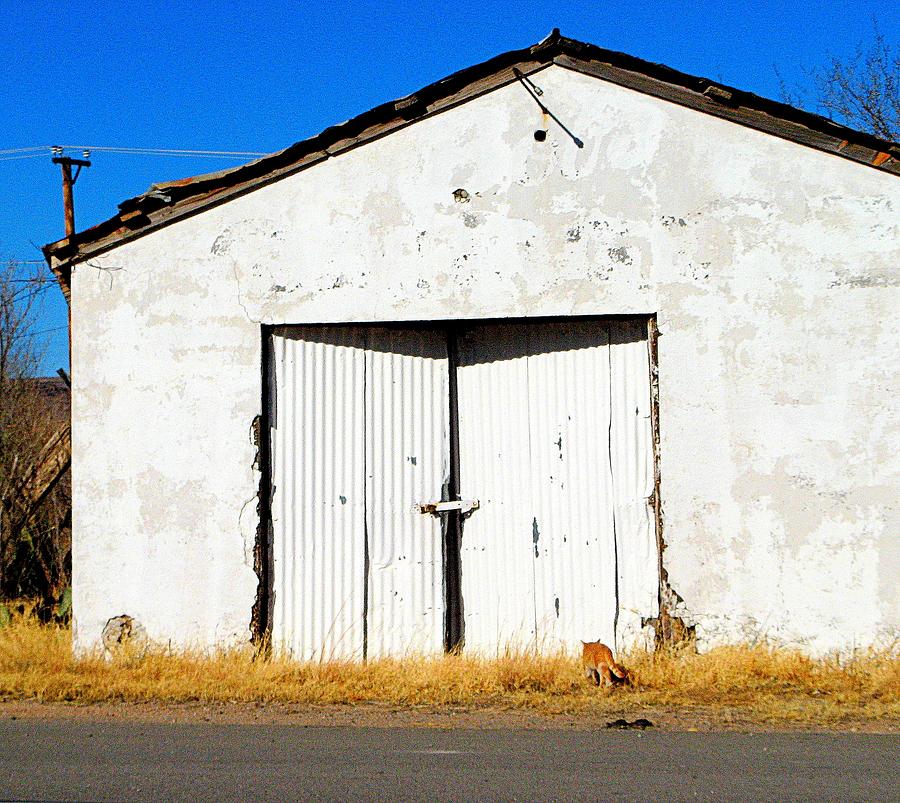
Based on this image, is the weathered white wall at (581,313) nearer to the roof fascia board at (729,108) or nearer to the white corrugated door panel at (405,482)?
the roof fascia board at (729,108)

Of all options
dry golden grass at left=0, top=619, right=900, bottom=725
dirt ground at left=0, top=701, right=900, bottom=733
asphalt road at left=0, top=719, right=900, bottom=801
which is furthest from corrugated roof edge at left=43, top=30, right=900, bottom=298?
asphalt road at left=0, top=719, right=900, bottom=801

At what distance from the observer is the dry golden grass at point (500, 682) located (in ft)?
21.2

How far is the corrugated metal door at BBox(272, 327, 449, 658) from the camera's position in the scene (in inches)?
296

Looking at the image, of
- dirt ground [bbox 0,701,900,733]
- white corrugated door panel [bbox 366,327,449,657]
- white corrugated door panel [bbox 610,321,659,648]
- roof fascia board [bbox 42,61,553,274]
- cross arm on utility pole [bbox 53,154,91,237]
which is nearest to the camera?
dirt ground [bbox 0,701,900,733]

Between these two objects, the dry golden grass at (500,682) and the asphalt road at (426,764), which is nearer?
the asphalt road at (426,764)

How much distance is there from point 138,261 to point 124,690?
3162mm

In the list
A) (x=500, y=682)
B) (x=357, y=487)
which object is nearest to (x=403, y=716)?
(x=500, y=682)

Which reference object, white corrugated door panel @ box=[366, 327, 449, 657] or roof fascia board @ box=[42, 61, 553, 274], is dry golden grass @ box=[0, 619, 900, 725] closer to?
white corrugated door panel @ box=[366, 327, 449, 657]

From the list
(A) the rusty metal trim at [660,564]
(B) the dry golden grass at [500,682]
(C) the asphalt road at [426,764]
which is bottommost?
(C) the asphalt road at [426,764]

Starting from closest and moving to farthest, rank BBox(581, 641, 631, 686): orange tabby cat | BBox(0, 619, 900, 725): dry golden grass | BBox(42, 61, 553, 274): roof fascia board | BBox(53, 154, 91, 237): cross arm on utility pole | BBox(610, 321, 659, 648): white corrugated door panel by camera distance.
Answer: BBox(0, 619, 900, 725): dry golden grass < BBox(581, 641, 631, 686): orange tabby cat < BBox(610, 321, 659, 648): white corrugated door panel < BBox(42, 61, 553, 274): roof fascia board < BBox(53, 154, 91, 237): cross arm on utility pole

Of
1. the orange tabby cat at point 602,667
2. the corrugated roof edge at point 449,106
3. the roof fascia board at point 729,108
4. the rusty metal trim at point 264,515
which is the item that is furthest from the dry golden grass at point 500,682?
the roof fascia board at point 729,108

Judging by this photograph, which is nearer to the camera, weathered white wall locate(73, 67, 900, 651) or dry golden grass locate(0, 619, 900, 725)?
dry golden grass locate(0, 619, 900, 725)

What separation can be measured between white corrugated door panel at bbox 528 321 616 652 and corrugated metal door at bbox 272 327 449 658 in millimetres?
761

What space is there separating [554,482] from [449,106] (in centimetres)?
295
